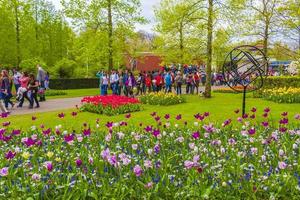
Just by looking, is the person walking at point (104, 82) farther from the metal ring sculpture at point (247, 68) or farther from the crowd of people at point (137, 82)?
the metal ring sculpture at point (247, 68)

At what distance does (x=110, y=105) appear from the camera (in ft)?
51.7

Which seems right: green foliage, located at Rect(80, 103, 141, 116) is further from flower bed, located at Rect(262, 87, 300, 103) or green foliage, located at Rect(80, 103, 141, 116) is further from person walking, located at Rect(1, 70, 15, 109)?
flower bed, located at Rect(262, 87, 300, 103)

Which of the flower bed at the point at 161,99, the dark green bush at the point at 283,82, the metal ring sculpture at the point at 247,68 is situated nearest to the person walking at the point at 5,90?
the flower bed at the point at 161,99

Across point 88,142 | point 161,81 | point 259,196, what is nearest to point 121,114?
point 88,142

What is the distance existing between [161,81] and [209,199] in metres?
23.6

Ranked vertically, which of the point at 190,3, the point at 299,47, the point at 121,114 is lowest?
the point at 121,114

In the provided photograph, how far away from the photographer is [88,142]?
725cm

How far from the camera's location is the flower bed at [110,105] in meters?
15.5

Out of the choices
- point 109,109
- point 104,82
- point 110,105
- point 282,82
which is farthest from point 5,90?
point 282,82

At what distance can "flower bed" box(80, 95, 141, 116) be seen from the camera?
15.5m

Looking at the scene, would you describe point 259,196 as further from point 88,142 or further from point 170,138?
point 88,142

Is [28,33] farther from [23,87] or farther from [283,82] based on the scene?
[283,82]

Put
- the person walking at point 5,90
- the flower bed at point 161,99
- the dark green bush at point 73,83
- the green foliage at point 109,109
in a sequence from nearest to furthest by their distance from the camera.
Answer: the green foliage at point 109,109
the person walking at point 5,90
the flower bed at point 161,99
the dark green bush at point 73,83

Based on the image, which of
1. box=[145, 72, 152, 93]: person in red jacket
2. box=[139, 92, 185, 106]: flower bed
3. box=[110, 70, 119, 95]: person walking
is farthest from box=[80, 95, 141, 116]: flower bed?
box=[145, 72, 152, 93]: person in red jacket
